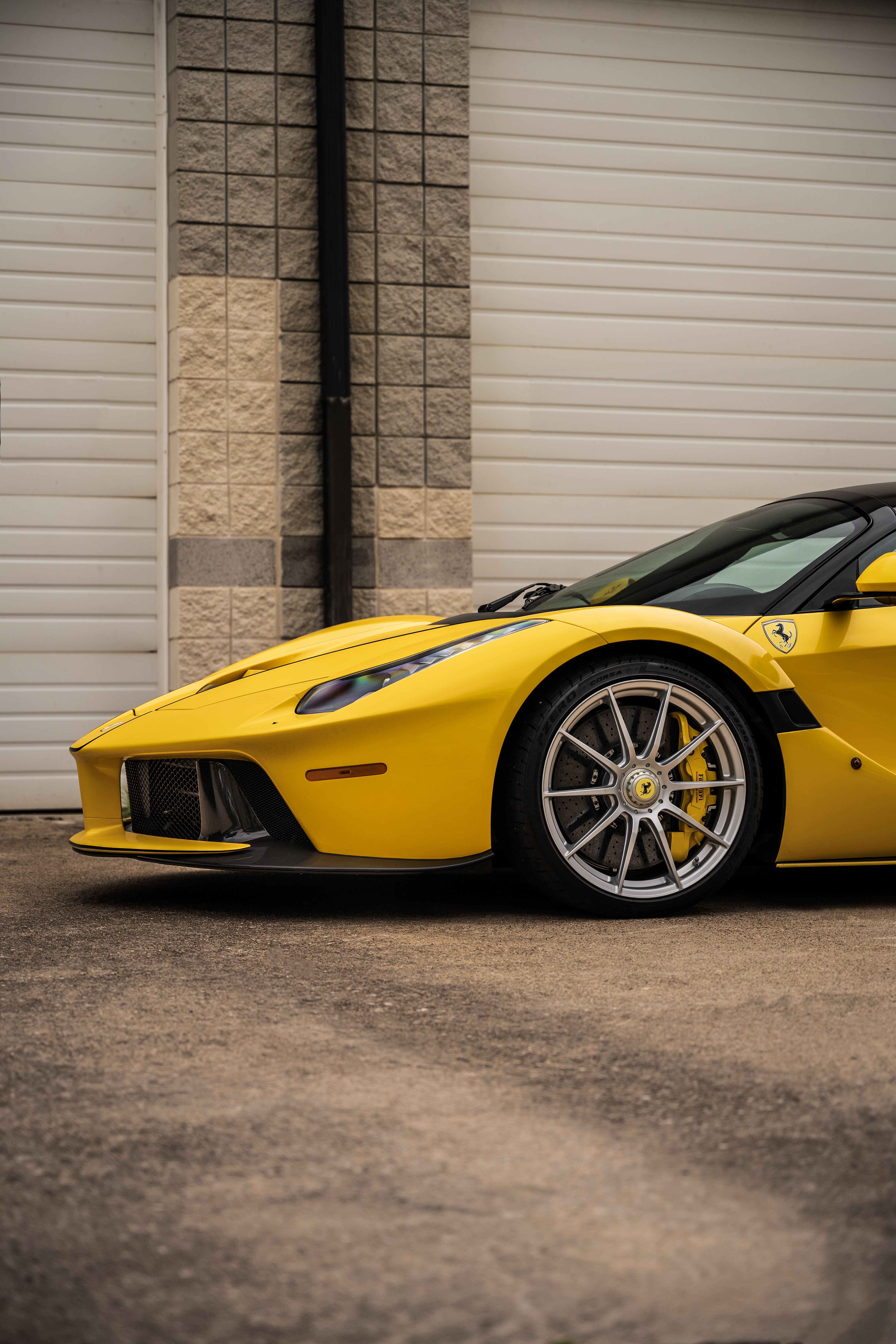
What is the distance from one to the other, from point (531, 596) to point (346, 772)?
1462mm

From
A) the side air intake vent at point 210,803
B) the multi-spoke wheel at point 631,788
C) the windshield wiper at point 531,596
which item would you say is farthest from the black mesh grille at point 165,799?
the windshield wiper at point 531,596

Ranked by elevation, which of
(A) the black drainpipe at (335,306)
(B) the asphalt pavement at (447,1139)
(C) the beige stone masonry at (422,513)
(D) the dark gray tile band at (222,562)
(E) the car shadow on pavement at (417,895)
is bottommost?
(E) the car shadow on pavement at (417,895)

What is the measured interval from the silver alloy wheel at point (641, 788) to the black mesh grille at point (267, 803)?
2.08ft

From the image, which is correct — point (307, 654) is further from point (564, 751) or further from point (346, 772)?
point (564, 751)

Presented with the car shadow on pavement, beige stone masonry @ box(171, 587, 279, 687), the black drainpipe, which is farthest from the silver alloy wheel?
beige stone masonry @ box(171, 587, 279, 687)

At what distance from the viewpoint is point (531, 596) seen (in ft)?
15.3

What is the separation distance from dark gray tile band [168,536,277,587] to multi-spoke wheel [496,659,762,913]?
12.3ft

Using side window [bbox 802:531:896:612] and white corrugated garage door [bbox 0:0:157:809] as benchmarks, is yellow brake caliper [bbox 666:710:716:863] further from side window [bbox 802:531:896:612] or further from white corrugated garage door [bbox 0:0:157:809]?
white corrugated garage door [bbox 0:0:157:809]

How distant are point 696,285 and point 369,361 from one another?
199 cm

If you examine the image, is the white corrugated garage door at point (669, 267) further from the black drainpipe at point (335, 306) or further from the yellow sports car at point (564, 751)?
the yellow sports car at point (564, 751)

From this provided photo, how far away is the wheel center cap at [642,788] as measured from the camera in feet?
11.5

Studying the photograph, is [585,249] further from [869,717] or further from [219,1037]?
[219,1037]

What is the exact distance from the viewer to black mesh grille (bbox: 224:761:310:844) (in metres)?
3.45

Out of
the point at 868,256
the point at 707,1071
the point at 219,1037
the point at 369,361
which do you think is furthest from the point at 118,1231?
the point at 868,256
